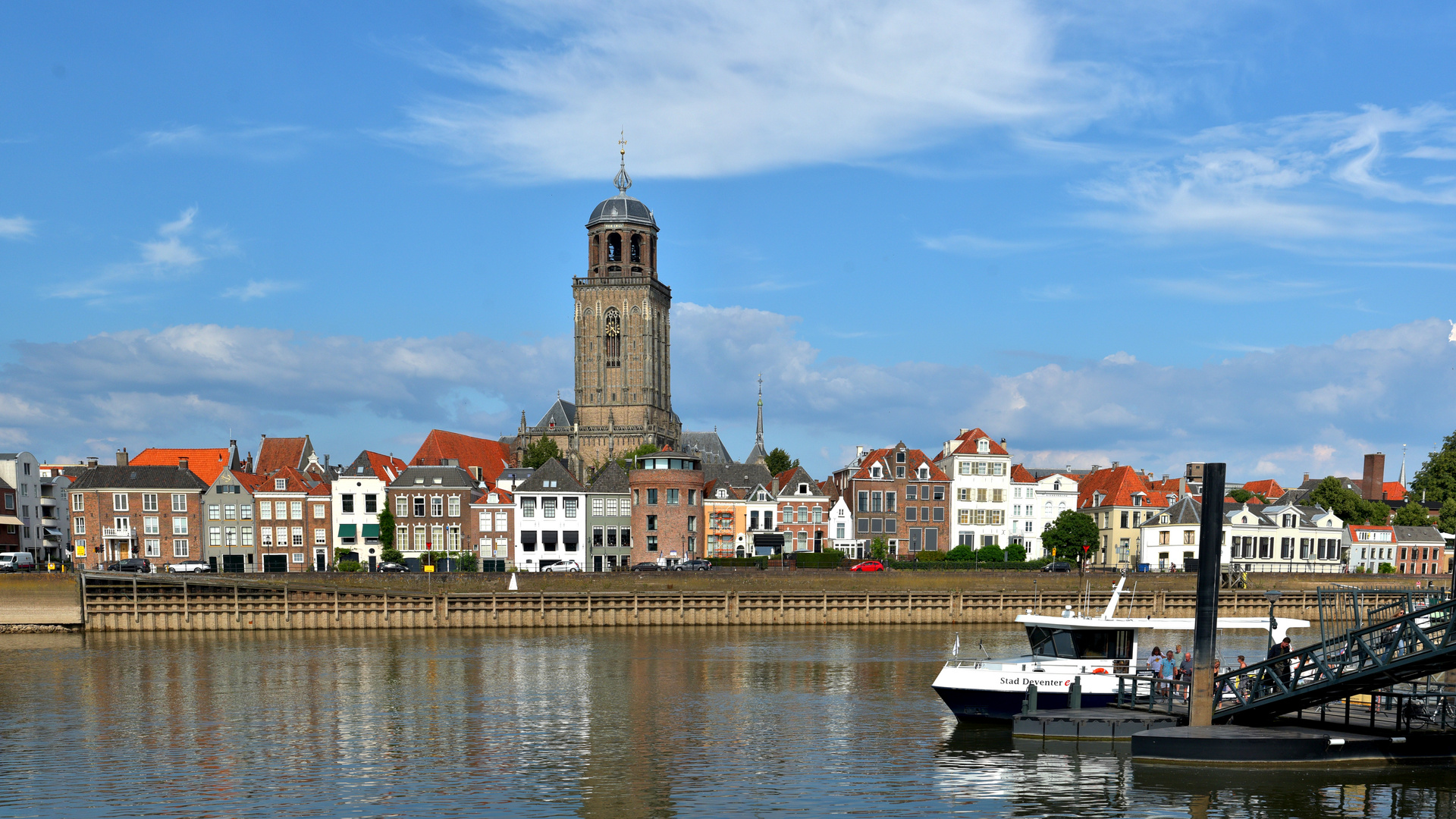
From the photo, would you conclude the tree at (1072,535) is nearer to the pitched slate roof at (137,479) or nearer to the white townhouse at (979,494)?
the white townhouse at (979,494)

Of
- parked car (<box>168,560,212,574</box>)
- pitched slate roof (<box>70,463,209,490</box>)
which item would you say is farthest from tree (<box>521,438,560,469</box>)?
parked car (<box>168,560,212,574</box>)

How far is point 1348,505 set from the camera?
133625mm

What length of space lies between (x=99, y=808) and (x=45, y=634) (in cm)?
5867

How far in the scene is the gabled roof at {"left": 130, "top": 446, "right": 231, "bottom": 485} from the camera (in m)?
140

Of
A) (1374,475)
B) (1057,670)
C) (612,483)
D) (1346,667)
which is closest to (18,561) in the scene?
(612,483)

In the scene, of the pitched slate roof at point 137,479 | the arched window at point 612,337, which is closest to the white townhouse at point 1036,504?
the arched window at point 612,337

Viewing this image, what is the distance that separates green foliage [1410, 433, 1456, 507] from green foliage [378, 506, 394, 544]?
112 metres

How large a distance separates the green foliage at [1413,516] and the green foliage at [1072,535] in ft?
126

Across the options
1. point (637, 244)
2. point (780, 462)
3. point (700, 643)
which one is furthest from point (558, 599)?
point (637, 244)

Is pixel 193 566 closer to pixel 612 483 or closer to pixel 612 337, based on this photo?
pixel 612 483

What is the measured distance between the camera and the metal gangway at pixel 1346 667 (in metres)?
32.3

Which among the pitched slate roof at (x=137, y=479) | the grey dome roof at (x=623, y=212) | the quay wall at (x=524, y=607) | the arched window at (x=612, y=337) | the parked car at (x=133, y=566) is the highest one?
the grey dome roof at (x=623, y=212)

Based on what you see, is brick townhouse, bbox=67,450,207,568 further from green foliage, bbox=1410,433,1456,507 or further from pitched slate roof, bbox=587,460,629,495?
green foliage, bbox=1410,433,1456,507

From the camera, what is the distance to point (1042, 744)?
39.8 metres
